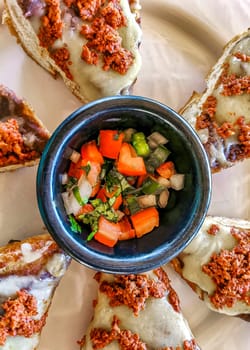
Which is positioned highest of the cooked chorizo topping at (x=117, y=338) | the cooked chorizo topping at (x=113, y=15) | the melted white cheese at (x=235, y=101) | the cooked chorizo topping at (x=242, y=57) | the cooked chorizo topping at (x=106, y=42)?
the cooked chorizo topping at (x=113, y=15)

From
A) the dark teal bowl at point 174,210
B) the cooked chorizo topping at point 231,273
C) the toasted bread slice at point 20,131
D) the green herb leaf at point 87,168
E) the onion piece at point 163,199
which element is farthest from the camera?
the cooked chorizo topping at point 231,273

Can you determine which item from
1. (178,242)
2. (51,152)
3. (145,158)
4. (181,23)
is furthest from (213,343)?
(181,23)

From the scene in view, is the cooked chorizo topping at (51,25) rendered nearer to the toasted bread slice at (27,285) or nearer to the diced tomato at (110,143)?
the diced tomato at (110,143)

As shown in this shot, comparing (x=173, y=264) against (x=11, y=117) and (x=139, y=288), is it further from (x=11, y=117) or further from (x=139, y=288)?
(x=11, y=117)

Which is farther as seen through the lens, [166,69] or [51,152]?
[166,69]

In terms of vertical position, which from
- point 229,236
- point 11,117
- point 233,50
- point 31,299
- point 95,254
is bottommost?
point 31,299

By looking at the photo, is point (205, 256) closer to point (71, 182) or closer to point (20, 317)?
point (71, 182)

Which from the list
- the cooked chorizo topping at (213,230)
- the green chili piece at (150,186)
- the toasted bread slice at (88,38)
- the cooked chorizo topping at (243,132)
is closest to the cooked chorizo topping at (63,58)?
the toasted bread slice at (88,38)

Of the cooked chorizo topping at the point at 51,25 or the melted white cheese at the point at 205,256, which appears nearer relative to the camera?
the cooked chorizo topping at the point at 51,25
